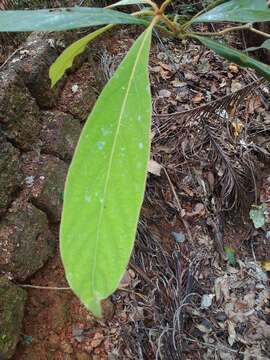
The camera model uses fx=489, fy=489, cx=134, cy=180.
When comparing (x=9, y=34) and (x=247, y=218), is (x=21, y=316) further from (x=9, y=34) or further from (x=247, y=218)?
(x=9, y=34)

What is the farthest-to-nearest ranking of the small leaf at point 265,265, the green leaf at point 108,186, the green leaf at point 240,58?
the small leaf at point 265,265
the green leaf at point 240,58
the green leaf at point 108,186

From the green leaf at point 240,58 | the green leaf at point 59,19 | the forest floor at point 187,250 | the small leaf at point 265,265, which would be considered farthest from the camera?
the small leaf at point 265,265

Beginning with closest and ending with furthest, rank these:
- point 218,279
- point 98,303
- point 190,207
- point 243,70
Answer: point 98,303 < point 218,279 < point 190,207 < point 243,70

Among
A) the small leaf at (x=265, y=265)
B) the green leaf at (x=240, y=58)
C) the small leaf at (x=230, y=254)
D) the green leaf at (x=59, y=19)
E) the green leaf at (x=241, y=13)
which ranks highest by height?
the green leaf at (x=59, y=19)

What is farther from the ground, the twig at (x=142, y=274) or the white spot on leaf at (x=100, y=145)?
the white spot on leaf at (x=100, y=145)

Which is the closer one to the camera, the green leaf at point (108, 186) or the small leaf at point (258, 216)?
the green leaf at point (108, 186)

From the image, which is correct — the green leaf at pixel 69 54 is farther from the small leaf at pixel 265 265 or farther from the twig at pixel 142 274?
the small leaf at pixel 265 265

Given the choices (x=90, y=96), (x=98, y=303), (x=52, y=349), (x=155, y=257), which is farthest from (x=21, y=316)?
(x=98, y=303)

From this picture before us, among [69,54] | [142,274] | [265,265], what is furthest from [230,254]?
[69,54]

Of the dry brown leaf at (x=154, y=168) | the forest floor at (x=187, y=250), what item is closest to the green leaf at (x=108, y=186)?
the forest floor at (x=187, y=250)

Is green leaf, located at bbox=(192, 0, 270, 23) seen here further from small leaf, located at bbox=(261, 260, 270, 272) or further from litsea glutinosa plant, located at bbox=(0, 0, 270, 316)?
small leaf, located at bbox=(261, 260, 270, 272)
